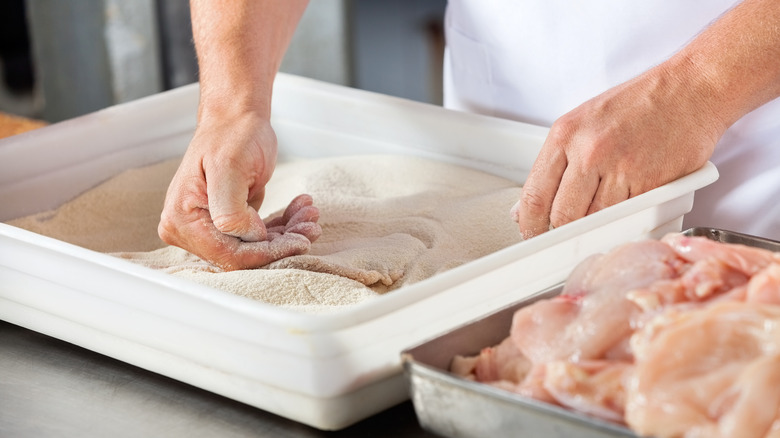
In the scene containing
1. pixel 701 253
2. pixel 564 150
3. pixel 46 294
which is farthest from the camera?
pixel 564 150

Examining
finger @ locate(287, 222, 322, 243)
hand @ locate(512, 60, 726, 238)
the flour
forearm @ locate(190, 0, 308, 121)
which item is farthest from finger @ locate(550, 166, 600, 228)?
forearm @ locate(190, 0, 308, 121)

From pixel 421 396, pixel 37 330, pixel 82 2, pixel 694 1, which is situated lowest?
pixel 82 2

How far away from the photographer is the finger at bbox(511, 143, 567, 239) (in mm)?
1042

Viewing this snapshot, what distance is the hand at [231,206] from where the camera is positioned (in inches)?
42.5

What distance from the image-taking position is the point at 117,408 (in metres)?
0.87

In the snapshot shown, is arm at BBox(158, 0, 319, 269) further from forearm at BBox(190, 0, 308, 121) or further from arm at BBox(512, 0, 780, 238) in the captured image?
arm at BBox(512, 0, 780, 238)

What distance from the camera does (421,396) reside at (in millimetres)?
710

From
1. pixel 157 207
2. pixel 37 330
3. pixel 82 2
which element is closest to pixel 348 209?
pixel 157 207

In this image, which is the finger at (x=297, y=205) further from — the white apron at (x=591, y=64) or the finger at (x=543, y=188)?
the white apron at (x=591, y=64)

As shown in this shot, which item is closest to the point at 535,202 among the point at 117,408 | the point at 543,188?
the point at 543,188

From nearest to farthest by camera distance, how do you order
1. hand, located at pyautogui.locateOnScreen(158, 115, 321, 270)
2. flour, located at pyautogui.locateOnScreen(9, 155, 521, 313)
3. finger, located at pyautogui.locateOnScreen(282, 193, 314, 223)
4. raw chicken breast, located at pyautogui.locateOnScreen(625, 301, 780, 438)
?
1. raw chicken breast, located at pyautogui.locateOnScreen(625, 301, 780, 438)
2. flour, located at pyautogui.locateOnScreen(9, 155, 521, 313)
3. hand, located at pyautogui.locateOnScreen(158, 115, 321, 270)
4. finger, located at pyautogui.locateOnScreen(282, 193, 314, 223)

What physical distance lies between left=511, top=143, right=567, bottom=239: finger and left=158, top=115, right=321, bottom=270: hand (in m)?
0.25

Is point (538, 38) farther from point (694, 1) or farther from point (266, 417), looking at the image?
point (266, 417)

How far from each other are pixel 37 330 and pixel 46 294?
0.22 ft
